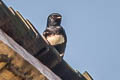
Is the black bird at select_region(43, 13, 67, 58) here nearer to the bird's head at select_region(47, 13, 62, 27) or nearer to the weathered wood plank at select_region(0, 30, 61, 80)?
the bird's head at select_region(47, 13, 62, 27)

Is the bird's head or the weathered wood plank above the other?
the weathered wood plank

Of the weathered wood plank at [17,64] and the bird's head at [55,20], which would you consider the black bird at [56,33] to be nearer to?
the bird's head at [55,20]

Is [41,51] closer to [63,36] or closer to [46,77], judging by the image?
[46,77]

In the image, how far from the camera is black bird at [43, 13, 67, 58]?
9031mm

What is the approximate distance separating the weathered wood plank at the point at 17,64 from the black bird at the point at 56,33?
1.69m

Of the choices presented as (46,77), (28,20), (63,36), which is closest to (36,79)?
(46,77)

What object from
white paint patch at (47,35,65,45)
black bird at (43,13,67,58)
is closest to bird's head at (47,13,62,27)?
black bird at (43,13,67,58)

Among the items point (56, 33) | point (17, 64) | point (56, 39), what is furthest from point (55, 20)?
point (17, 64)

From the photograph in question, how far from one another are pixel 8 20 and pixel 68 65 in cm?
179

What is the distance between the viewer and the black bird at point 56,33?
9031 millimetres

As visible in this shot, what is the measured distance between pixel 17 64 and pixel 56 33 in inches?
112

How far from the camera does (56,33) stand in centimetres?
960

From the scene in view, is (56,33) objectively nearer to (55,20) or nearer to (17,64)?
(55,20)

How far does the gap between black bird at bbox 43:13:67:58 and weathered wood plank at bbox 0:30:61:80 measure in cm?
169
